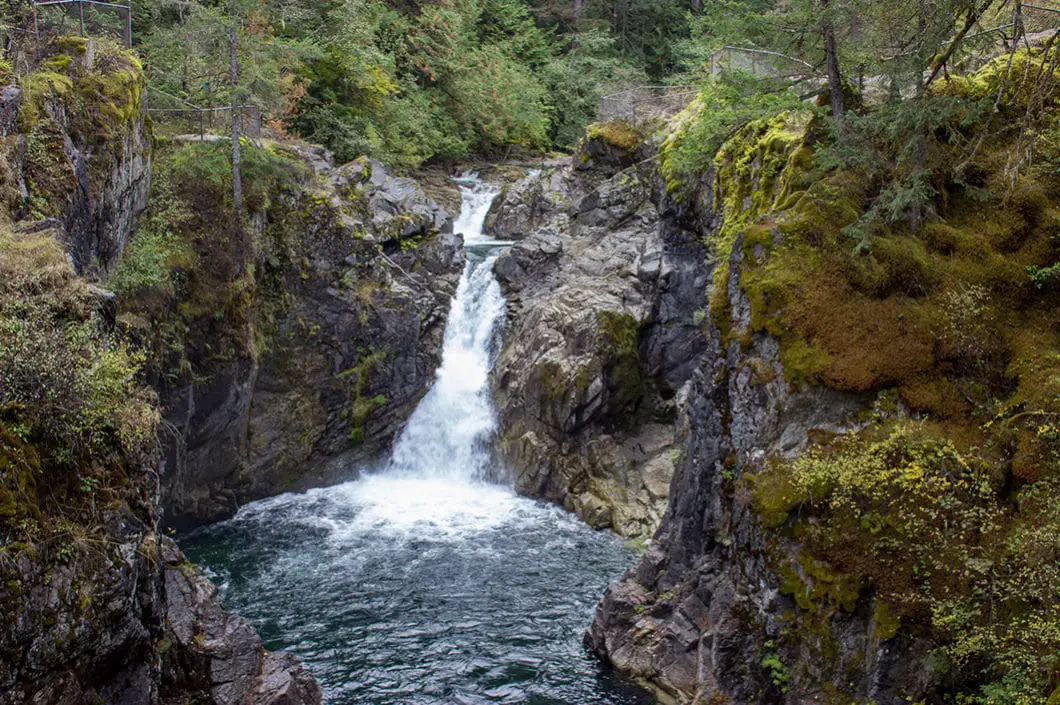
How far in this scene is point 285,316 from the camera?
20938 millimetres

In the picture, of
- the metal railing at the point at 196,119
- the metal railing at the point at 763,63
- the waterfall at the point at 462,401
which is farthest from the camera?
the waterfall at the point at 462,401

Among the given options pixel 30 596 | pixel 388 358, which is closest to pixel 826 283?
pixel 30 596

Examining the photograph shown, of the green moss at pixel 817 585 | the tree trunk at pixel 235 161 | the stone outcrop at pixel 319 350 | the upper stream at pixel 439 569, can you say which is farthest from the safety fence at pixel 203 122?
the green moss at pixel 817 585

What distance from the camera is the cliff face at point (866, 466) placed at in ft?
27.5

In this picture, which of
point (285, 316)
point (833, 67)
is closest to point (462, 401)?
point (285, 316)

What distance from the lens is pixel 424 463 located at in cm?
2278

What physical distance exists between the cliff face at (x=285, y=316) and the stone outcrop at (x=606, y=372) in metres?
3.53

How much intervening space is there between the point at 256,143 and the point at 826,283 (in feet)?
51.9

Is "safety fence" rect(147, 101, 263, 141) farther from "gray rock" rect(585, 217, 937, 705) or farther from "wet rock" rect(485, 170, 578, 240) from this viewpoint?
"gray rock" rect(585, 217, 937, 705)

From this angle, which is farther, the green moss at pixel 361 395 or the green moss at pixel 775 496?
the green moss at pixel 361 395

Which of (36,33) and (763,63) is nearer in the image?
(36,33)

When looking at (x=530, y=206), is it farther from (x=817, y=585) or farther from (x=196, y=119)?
(x=817, y=585)

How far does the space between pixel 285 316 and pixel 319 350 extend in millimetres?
1402

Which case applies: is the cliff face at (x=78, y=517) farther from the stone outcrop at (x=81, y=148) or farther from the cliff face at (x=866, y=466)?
the cliff face at (x=866, y=466)
